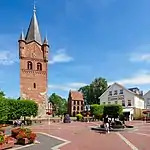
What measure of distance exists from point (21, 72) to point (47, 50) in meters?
9.76

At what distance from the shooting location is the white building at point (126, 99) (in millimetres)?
67694

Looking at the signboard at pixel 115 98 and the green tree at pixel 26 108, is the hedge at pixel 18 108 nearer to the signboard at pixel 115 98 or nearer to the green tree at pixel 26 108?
the green tree at pixel 26 108

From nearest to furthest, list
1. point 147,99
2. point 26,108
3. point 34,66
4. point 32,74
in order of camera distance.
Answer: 1. point 26,108
2. point 32,74
3. point 34,66
4. point 147,99

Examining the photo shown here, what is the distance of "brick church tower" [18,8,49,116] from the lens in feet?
206

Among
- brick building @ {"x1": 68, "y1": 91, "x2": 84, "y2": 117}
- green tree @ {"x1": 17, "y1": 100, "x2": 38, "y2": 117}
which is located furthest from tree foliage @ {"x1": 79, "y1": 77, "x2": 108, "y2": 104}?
green tree @ {"x1": 17, "y1": 100, "x2": 38, "y2": 117}

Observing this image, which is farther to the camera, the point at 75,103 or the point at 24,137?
the point at 75,103

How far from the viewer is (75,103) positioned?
95.4m

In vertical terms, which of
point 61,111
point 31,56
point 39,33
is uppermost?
point 39,33

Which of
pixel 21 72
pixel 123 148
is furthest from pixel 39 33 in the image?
pixel 123 148

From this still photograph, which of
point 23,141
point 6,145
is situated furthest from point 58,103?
point 6,145

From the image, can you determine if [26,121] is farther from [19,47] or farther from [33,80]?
[19,47]

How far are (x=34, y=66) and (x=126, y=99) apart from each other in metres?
26.1

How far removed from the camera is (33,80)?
64188 millimetres

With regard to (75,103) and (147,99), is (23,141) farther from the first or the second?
(75,103)
